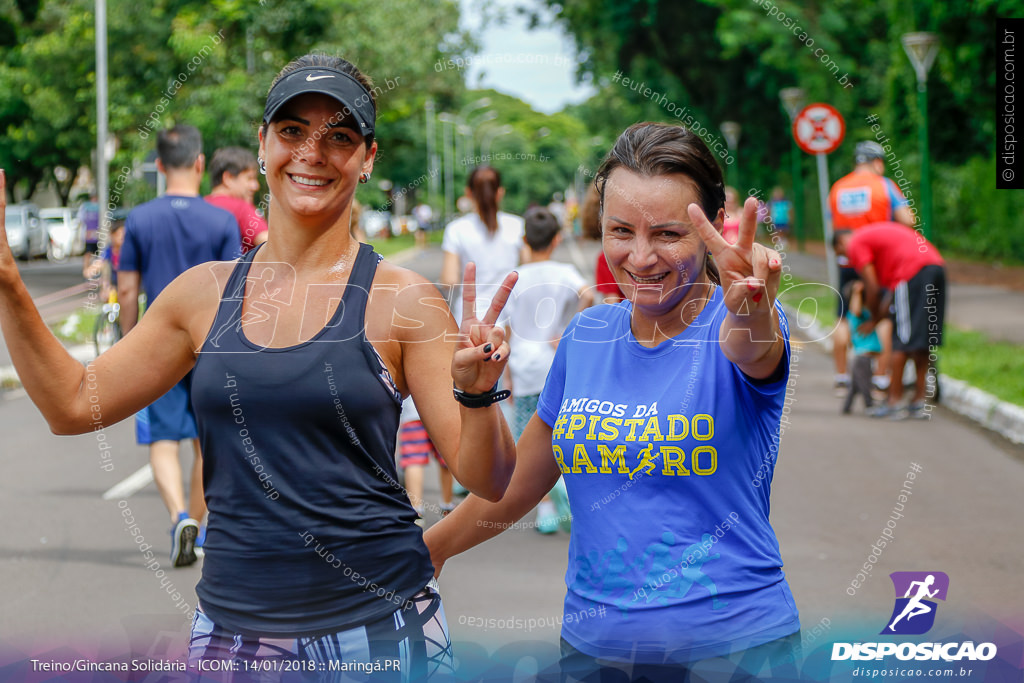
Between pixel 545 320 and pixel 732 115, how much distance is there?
27.1 meters

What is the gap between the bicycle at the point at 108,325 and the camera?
354 inches

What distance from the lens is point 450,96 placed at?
67.0 feet

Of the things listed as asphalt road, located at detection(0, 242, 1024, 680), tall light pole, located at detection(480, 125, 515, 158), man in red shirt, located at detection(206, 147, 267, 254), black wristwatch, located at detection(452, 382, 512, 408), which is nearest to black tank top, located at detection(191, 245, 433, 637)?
black wristwatch, located at detection(452, 382, 512, 408)

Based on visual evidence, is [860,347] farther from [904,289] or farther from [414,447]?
[414,447]

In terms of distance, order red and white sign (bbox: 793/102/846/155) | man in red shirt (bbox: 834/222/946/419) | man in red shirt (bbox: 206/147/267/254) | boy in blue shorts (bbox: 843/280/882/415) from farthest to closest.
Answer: red and white sign (bbox: 793/102/846/155) < boy in blue shorts (bbox: 843/280/882/415) < man in red shirt (bbox: 834/222/946/419) < man in red shirt (bbox: 206/147/267/254)

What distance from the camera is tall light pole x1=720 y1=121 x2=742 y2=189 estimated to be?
84.0 ft

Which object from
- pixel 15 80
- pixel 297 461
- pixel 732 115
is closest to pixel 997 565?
pixel 297 461

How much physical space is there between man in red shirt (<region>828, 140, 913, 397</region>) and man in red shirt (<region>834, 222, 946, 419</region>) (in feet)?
1.29

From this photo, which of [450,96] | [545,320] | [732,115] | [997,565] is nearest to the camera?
[997,565]

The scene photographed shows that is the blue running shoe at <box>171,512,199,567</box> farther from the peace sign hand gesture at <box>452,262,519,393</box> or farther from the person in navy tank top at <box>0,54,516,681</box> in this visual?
the peace sign hand gesture at <box>452,262,519,393</box>

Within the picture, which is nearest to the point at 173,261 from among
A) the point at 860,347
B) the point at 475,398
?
the point at 475,398

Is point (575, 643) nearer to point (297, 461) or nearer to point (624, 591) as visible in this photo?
point (624, 591)

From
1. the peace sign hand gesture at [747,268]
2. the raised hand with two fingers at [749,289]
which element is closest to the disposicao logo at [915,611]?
the raised hand with two fingers at [749,289]

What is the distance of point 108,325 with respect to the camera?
10039 mm
